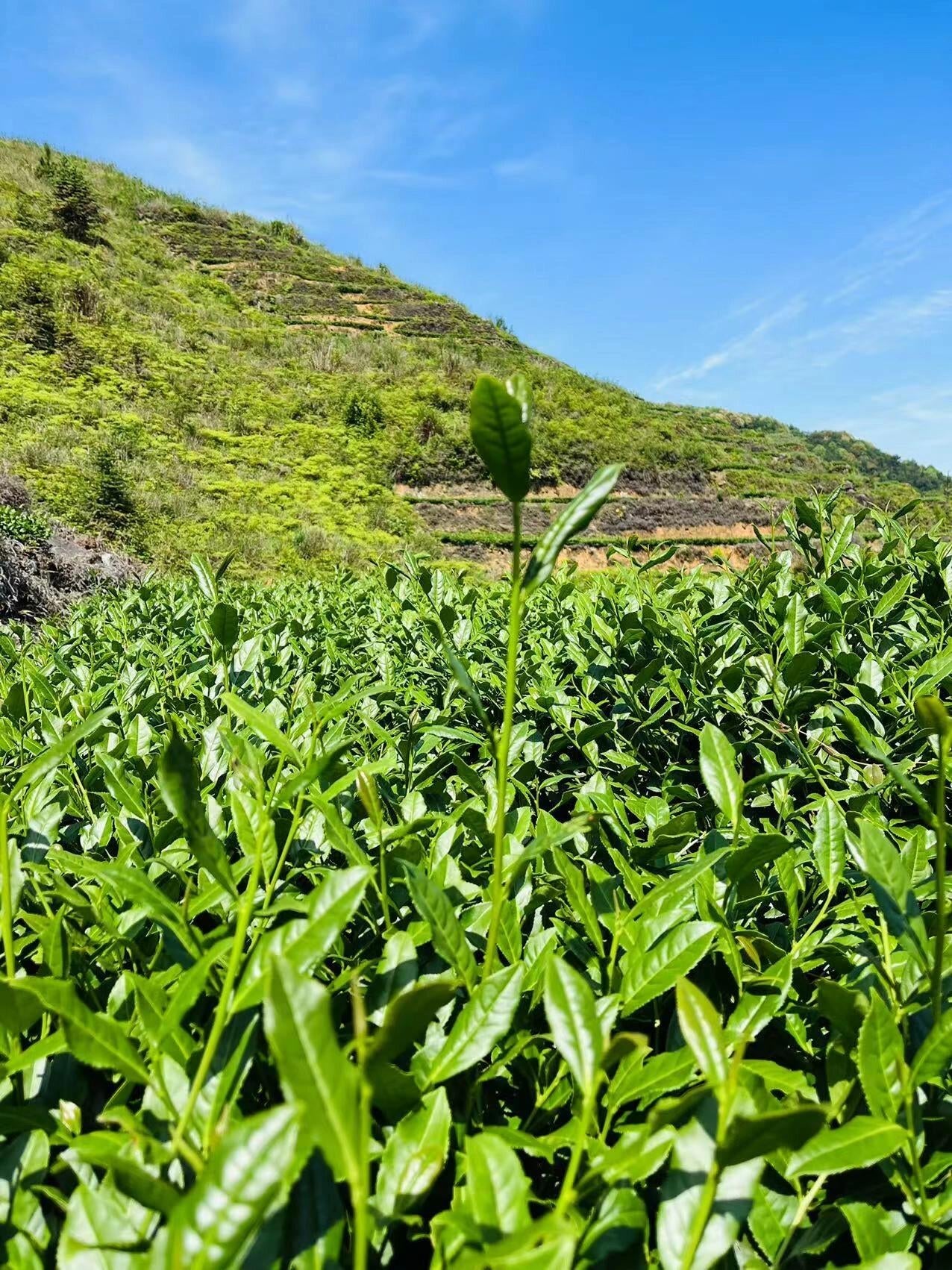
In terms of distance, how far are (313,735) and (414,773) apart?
413mm

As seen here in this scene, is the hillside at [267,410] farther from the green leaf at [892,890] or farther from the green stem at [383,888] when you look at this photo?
the green leaf at [892,890]

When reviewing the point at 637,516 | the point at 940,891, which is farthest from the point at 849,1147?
the point at 637,516

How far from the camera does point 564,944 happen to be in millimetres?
772

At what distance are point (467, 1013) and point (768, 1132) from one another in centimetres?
24

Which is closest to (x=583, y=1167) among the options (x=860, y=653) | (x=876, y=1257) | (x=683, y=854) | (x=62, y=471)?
(x=876, y=1257)

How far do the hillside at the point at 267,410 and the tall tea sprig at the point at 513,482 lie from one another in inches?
494

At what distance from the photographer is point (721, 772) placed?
86 cm

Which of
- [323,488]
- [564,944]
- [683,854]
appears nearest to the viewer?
[564,944]

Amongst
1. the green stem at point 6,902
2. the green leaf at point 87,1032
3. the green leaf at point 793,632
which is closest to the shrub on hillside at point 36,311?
the green leaf at point 793,632

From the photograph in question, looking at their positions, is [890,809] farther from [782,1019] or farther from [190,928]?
[190,928]

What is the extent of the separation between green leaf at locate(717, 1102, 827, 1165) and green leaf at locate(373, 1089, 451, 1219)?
0.66ft

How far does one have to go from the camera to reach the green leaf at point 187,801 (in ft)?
1.75

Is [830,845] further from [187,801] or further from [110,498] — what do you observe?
[110,498]

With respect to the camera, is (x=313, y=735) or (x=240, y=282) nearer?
(x=313, y=735)
